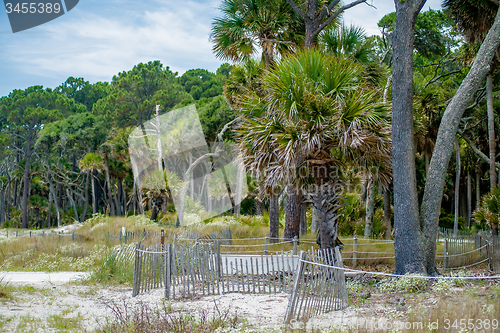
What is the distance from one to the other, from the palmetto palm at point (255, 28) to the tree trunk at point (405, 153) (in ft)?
20.8

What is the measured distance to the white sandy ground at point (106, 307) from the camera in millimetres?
6357

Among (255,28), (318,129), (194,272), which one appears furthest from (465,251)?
(255,28)

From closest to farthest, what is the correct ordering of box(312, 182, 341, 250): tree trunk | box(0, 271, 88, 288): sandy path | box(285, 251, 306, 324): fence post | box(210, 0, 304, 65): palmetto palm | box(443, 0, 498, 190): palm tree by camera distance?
box(285, 251, 306, 324): fence post → box(0, 271, 88, 288): sandy path → box(312, 182, 341, 250): tree trunk → box(443, 0, 498, 190): palm tree → box(210, 0, 304, 65): palmetto palm

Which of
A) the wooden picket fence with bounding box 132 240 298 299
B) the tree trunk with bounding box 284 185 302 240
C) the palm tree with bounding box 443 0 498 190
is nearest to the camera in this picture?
the wooden picket fence with bounding box 132 240 298 299

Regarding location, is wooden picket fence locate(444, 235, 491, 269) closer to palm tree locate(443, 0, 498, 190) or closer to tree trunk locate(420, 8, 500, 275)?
tree trunk locate(420, 8, 500, 275)

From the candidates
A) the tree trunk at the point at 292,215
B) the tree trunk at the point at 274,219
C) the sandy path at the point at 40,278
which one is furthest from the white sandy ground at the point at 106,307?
the tree trunk at the point at 274,219

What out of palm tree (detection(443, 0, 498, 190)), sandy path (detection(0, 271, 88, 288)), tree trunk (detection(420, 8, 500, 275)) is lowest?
sandy path (detection(0, 271, 88, 288))

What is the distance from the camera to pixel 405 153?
922cm

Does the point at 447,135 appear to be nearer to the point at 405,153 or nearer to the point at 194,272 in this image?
the point at 405,153

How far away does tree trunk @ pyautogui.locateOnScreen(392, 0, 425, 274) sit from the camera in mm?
8898

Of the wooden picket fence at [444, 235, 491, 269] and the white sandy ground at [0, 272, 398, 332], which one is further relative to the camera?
the wooden picket fence at [444, 235, 491, 269]

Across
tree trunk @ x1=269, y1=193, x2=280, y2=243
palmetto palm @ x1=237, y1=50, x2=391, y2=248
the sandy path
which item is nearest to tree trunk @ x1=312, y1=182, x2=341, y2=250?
palmetto palm @ x1=237, y1=50, x2=391, y2=248

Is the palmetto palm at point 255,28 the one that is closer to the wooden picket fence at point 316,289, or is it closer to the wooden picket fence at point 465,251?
the wooden picket fence at point 465,251

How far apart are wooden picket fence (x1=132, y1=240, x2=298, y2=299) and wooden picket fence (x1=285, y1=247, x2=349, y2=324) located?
1307 millimetres
